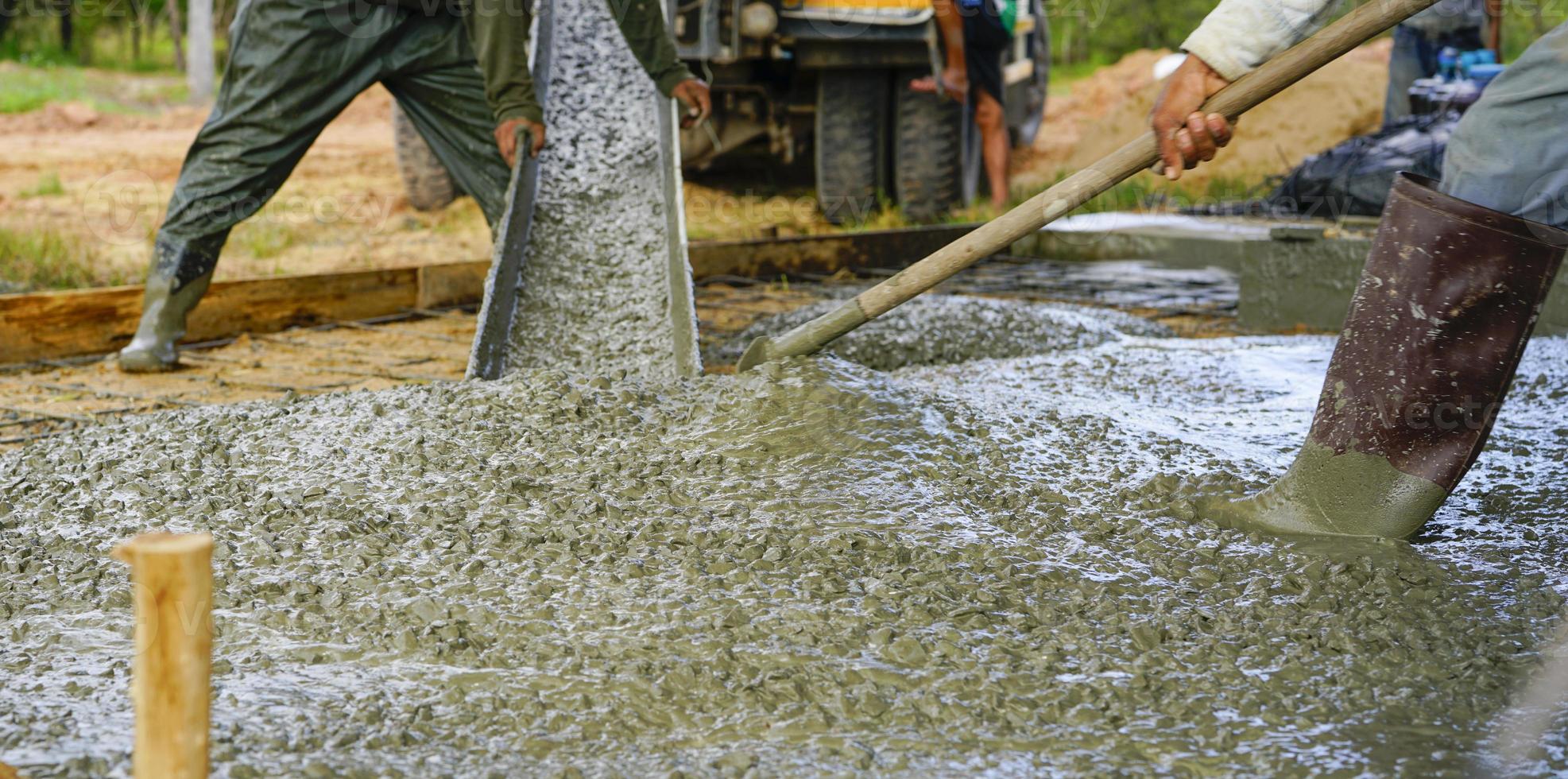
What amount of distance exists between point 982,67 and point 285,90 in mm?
3454

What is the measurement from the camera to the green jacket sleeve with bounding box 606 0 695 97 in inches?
130

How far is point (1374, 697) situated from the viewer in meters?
1.39

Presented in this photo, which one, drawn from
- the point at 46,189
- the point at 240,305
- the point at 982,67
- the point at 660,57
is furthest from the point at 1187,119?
the point at 46,189

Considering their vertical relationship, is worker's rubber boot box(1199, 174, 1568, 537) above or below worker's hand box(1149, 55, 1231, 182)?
below

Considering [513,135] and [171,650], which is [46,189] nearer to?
[513,135]

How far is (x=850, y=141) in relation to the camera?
18.9 feet

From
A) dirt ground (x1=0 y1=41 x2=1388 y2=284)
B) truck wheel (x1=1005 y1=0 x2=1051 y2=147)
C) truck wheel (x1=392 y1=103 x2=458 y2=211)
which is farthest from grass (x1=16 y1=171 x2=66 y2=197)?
truck wheel (x1=1005 y1=0 x2=1051 y2=147)

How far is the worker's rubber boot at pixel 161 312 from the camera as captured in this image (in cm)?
326

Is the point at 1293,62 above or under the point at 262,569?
above

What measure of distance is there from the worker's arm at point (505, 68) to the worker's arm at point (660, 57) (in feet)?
1.16

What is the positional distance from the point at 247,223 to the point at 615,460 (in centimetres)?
423

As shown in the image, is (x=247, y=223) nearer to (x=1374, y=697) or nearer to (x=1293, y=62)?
(x=1293, y=62)

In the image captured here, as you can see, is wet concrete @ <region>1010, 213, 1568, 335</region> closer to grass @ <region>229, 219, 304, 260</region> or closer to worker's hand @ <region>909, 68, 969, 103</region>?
worker's hand @ <region>909, 68, 969, 103</region>

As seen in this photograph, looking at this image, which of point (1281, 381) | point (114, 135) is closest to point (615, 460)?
point (1281, 381)
